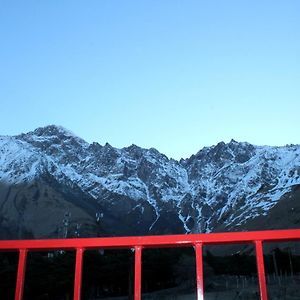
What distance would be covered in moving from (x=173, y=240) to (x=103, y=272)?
5227 cm

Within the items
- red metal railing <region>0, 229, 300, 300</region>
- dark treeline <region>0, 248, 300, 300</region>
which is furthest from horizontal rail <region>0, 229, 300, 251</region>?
dark treeline <region>0, 248, 300, 300</region>

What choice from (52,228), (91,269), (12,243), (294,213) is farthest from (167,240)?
(52,228)

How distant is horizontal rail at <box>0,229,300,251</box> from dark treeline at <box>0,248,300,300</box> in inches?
1585

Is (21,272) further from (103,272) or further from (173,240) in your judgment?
(103,272)

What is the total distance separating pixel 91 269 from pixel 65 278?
193 inches

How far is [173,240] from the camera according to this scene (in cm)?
378

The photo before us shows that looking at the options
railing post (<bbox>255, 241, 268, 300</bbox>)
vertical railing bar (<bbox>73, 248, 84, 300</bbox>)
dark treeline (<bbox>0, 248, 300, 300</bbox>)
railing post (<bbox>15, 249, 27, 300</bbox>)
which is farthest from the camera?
dark treeline (<bbox>0, 248, 300, 300</bbox>)

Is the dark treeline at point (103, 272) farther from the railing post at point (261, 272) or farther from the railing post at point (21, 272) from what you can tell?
the railing post at point (261, 272)

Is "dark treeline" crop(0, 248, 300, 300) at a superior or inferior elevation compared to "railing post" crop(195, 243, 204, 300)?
superior

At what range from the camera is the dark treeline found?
46.7 metres

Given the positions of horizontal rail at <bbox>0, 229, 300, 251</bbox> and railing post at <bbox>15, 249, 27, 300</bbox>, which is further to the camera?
railing post at <bbox>15, 249, 27, 300</bbox>

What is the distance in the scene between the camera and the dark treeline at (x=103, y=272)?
153 feet

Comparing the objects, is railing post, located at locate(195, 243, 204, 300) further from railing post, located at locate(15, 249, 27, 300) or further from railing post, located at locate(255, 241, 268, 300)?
railing post, located at locate(15, 249, 27, 300)

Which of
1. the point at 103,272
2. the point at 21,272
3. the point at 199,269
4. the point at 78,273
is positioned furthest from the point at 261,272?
Answer: the point at 103,272
